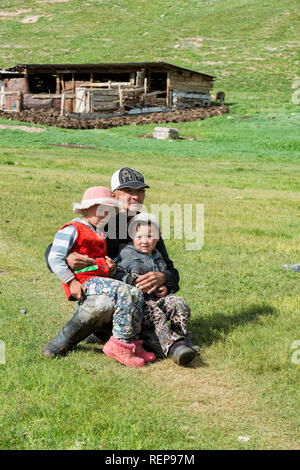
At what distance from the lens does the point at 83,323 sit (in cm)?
479

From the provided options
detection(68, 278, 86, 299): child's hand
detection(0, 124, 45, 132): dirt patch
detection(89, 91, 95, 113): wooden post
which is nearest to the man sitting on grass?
detection(68, 278, 86, 299): child's hand

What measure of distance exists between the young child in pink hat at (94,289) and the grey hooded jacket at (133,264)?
0.21m

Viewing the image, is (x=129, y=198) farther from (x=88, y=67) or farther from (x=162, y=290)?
(x=88, y=67)

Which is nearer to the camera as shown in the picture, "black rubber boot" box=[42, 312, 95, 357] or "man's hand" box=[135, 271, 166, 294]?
"black rubber boot" box=[42, 312, 95, 357]

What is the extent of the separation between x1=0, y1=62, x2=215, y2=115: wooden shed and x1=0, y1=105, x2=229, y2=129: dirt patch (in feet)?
4.94

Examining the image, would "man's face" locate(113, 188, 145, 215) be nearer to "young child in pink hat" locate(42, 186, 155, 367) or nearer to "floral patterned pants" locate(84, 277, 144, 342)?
"young child in pink hat" locate(42, 186, 155, 367)

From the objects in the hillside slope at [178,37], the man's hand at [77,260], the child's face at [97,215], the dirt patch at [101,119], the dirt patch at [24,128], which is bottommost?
the man's hand at [77,260]

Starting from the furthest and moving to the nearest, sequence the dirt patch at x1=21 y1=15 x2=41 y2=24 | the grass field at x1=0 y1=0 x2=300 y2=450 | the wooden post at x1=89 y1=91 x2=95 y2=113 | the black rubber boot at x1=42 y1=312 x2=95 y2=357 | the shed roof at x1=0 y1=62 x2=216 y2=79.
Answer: the dirt patch at x1=21 y1=15 x2=41 y2=24, the shed roof at x1=0 y1=62 x2=216 y2=79, the wooden post at x1=89 y1=91 x2=95 y2=113, the black rubber boot at x1=42 y1=312 x2=95 y2=357, the grass field at x1=0 y1=0 x2=300 y2=450

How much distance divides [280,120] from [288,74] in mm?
22118

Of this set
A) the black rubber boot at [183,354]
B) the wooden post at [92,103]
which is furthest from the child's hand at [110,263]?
the wooden post at [92,103]

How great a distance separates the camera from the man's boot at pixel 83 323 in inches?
186

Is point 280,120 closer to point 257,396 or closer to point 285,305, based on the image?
point 285,305

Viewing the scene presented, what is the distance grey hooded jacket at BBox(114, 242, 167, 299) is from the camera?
5117 mm

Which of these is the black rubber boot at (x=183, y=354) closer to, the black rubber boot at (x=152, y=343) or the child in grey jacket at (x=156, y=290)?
the child in grey jacket at (x=156, y=290)
